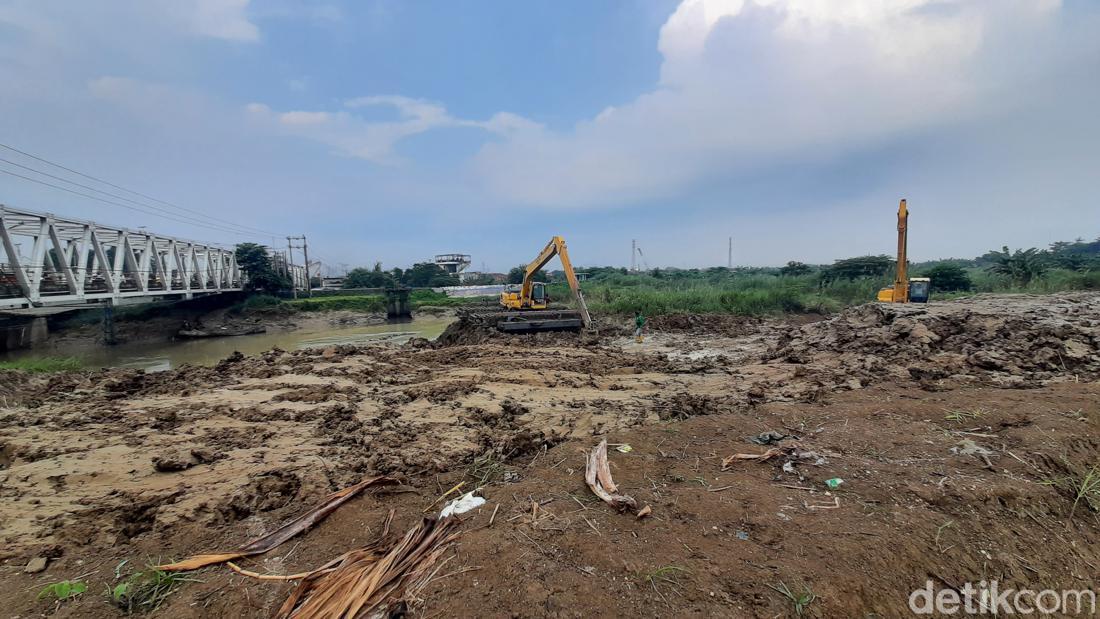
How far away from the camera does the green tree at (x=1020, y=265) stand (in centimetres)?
1978

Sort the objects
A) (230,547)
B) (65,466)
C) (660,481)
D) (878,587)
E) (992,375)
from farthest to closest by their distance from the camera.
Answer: (992,375) → (65,466) → (660,481) → (230,547) → (878,587)

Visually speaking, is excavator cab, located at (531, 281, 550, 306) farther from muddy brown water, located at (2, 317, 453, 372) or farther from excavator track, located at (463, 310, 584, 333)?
muddy brown water, located at (2, 317, 453, 372)

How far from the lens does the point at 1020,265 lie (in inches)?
802

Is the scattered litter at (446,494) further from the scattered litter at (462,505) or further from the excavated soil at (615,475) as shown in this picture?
the scattered litter at (462,505)

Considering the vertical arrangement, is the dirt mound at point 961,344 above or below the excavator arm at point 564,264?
below

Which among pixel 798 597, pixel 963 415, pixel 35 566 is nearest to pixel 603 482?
pixel 798 597

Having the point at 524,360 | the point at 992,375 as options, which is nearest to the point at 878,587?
the point at 992,375

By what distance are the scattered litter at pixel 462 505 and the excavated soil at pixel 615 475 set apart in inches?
6.5

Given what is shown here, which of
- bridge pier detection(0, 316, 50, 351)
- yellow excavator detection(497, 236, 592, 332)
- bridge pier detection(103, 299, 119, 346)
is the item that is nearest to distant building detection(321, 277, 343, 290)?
bridge pier detection(103, 299, 119, 346)

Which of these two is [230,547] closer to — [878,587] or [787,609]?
[787,609]

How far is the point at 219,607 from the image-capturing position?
8.02 feet

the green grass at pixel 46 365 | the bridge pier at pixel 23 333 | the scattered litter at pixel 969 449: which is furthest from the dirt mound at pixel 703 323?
the bridge pier at pixel 23 333

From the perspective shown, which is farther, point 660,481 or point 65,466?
point 65,466

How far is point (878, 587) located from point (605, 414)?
377 cm
